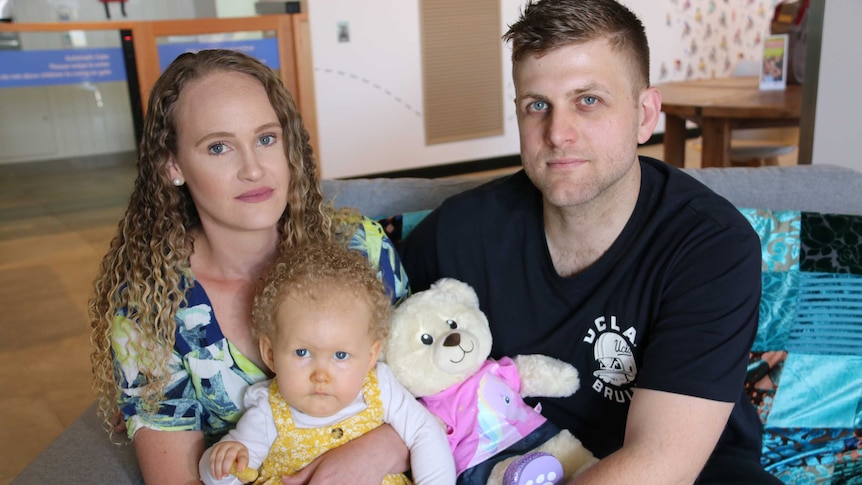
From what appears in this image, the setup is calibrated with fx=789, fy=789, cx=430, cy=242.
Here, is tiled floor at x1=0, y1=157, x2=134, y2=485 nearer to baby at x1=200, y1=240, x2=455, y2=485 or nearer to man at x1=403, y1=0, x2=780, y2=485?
baby at x1=200, y1=240, x2=455, y2=485

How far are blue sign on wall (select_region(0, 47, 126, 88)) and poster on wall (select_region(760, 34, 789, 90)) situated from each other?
378 cm

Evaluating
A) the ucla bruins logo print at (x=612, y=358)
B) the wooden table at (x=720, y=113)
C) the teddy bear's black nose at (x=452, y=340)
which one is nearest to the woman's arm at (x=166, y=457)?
the teddy bear's black nose at (x=452, y=340)

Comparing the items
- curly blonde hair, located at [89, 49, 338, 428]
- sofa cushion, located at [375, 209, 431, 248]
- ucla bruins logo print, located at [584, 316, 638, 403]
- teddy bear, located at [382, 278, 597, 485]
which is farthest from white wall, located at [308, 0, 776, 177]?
ucla bruins logo print, located at [584, 316, 638, 403]

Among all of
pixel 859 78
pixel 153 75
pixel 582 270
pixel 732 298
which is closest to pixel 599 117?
pixel 582 270

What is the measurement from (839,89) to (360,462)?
2170 millimetres

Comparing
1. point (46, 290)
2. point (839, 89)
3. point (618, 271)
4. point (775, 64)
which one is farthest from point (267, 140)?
point (775, 64)

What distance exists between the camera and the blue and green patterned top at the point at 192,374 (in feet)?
5.08

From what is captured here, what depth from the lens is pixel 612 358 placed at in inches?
61.9

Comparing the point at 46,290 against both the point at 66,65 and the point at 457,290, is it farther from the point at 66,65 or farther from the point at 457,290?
the point at 457,290

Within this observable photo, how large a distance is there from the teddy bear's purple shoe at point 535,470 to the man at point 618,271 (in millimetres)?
94

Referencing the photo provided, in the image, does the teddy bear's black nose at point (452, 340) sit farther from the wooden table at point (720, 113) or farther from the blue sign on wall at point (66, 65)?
the blue sign on wall at point (66, 65)

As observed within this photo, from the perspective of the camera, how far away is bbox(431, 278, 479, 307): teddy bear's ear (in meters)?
1.66

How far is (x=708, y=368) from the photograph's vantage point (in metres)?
1.36

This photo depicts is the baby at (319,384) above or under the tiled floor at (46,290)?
above
